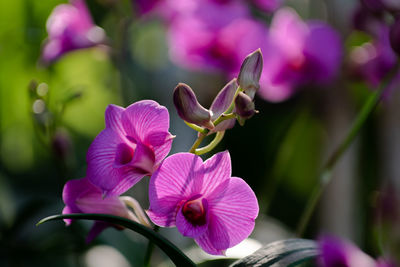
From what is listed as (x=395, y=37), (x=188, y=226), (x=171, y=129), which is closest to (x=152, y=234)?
(x=188, y=226)

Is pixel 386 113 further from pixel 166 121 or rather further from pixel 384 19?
pixel 166 121

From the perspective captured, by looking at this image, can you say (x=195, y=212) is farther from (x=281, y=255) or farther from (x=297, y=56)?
(x=297, y=56)

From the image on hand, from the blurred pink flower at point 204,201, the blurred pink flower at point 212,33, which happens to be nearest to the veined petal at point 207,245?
the blurred pink flower at point 204,201

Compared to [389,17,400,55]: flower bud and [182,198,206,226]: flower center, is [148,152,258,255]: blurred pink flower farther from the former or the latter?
[389,17,400,55]: flower bud

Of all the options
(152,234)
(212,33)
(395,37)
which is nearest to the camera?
(152,234)

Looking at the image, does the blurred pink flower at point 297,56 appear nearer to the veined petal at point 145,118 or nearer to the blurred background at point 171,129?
the blurred background at point 171,129

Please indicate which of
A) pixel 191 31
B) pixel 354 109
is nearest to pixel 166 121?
pixel 191 31
